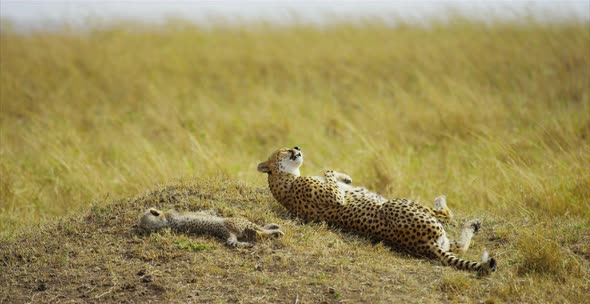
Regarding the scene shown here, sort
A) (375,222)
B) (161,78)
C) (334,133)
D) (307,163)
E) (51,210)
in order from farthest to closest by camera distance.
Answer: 1. (161,78)
2. (334,133)
3. (307,163)
4. (51,210)
5. (375,222)

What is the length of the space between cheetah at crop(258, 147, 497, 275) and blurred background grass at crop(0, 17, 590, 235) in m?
0.87

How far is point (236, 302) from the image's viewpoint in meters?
3.77

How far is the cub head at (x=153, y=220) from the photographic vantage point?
4.52m

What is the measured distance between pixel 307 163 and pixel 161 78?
4113mm

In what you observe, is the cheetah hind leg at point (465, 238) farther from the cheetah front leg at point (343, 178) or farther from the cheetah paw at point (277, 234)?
the cheetah paw at point (277, 234)

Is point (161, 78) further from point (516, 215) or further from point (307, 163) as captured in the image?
point (516, 215)

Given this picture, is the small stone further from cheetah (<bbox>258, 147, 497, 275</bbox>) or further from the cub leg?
cheetah (<bbox>258, 147, 497, 275</bbox>)

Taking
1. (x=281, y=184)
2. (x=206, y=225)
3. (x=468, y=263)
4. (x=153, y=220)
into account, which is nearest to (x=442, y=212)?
(x=468, y=263)

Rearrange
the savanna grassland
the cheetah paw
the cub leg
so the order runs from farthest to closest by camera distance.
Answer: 1. the cheetah paw
2. the cub leg
3. the savanna grassland

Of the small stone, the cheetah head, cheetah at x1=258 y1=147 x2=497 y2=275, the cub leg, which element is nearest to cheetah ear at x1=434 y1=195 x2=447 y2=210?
cheetah at x1=258 y1=147 x2=497 y2=275

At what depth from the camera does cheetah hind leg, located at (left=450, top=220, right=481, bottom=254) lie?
4.66 metres

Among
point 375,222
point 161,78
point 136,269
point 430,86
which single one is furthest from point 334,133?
point 136,269

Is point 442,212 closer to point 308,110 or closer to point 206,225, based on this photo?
point 206,225

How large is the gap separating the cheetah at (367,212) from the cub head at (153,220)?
95 centimetres
